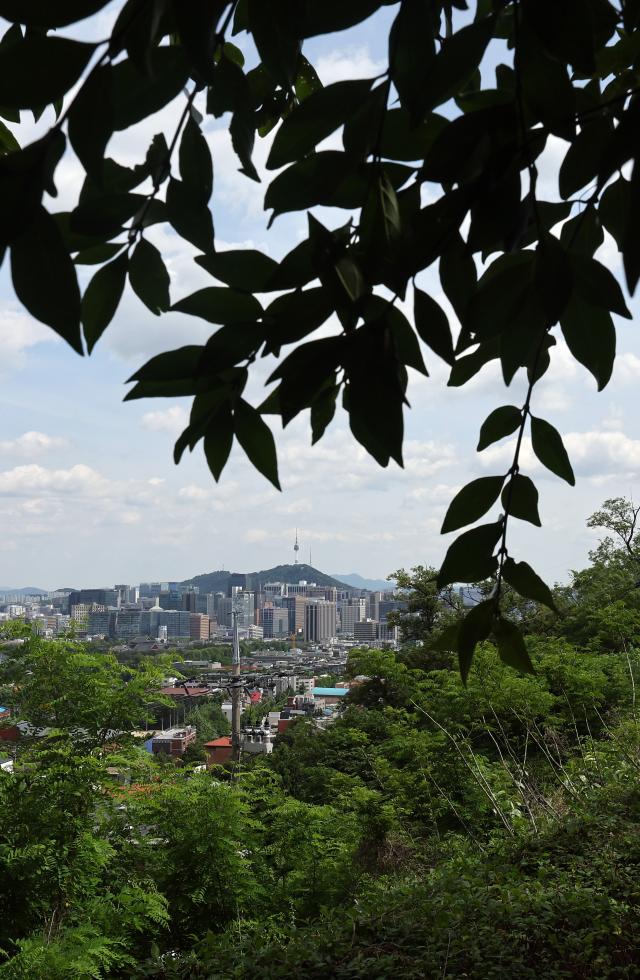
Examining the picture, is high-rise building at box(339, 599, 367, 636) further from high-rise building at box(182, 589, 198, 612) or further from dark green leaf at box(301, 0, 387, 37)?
dark green leaf at box(301, 0, 387, 37)

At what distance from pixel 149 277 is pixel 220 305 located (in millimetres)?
52

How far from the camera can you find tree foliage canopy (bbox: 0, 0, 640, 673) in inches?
10.9

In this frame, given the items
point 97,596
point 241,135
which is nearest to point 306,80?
point 241,135

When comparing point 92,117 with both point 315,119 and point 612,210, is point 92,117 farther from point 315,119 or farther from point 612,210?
point 612,210

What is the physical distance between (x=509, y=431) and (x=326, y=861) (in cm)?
326

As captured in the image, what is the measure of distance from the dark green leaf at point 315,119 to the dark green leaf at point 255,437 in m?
0.14

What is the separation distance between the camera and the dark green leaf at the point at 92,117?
0.94ft

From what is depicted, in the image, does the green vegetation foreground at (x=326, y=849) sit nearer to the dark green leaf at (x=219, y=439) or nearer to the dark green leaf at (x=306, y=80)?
the dark green leaf at (x=219, y=439)

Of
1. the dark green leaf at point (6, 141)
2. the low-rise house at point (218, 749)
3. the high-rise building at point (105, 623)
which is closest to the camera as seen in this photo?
the dark green leaf at point (6, 141)

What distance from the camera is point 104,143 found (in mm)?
294

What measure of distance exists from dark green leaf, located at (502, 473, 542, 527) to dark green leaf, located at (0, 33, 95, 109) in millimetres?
408

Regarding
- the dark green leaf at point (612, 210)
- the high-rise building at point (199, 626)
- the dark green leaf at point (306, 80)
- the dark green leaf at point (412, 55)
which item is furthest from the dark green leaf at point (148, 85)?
the high-rise building at point (199, 626)

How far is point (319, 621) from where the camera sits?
27156mm

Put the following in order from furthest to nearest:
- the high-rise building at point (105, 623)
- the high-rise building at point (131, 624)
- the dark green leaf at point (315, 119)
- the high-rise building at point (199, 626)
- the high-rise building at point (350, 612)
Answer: the high-rise building at point (350, 612), the high-rise building at point (199, 626), the high-rise building at point (131, 624), the high-rise building at point (105, 623), the dark green leaf at point (315, 119)
